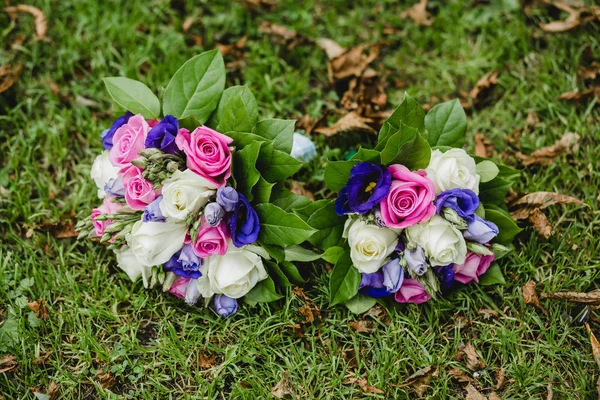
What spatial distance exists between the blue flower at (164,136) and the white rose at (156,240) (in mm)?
261

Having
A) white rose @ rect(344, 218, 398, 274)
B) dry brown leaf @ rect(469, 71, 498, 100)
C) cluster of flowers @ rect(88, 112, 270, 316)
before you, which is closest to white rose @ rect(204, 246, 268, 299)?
cluster of flowers @ rect(88, 112, 270, 316)

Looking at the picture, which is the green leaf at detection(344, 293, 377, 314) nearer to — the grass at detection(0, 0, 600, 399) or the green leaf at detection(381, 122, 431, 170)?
the grass at detection(0, 0, 600, 399)

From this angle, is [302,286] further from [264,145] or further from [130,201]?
[130,201]

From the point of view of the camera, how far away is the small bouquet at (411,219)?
1.98 m

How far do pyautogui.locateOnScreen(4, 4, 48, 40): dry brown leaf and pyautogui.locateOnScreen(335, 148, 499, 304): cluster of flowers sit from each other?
1.96 metres

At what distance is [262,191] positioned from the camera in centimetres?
209

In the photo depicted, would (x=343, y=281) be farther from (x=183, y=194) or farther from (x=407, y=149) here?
(x=183, y=194)

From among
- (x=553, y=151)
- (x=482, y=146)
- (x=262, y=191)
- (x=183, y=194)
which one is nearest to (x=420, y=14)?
(x=482, y=146)

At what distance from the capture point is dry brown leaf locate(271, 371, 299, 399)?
2.05m

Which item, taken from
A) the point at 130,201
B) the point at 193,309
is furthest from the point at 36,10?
the point at 193,309

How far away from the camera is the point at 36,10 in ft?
10.1

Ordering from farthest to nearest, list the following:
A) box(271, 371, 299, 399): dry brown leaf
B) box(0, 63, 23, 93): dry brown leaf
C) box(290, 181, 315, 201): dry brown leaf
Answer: box(0, 63, 23, 93): dry brown leaf
box(290, 181, 315, 201): dry brown leaf
box(271, 371, 299, 399): dry brown leaf

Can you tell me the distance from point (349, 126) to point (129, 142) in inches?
39.6

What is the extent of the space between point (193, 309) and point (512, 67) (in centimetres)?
198
